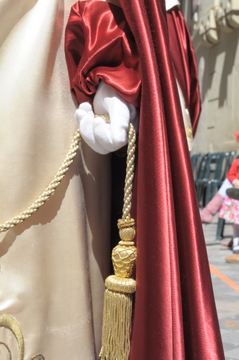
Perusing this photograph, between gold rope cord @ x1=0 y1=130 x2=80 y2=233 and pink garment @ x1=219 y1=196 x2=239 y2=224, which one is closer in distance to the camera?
gold rope cord @ x1=0 y1=130 x2=80 y2=233

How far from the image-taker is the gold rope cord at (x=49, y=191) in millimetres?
1066

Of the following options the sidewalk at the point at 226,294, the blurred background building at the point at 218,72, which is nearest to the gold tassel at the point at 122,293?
the sidewalk at the point at 226,294

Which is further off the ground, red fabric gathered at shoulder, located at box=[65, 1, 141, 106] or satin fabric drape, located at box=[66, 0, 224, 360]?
red fabric gathered at shoulder, located at box=[65, 1, 141, 106]

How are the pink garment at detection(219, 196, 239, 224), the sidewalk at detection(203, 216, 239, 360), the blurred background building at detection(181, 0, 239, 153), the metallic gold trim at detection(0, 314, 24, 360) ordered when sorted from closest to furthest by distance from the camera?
1. the metallic gold trim at detection(0, 314, 24, 360)
2. the sidewalk at detection(203, 216, 239, 360)
3. the pink garment at detection(219, 196, 239, 224)
4. the blurred background building at detection(181, 0, 239, 153)

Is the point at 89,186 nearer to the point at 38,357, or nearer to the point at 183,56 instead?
the point at 38,357

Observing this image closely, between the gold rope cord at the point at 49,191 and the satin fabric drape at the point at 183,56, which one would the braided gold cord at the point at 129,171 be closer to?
the gold rope cord at the point at 49,191

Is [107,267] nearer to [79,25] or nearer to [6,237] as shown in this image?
[6,237]

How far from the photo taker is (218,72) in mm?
7391

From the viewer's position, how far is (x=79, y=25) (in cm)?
109

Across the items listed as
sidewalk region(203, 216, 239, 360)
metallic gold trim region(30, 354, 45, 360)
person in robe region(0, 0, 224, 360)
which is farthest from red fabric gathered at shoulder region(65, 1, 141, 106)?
sidewalk region(203, 216, 239, 360)

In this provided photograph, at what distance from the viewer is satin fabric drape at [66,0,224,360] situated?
954mm

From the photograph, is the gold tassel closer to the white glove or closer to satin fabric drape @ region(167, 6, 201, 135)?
the white glove

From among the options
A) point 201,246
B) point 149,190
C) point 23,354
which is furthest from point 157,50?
point 23,354

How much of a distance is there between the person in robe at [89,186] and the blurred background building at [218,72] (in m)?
5.62
